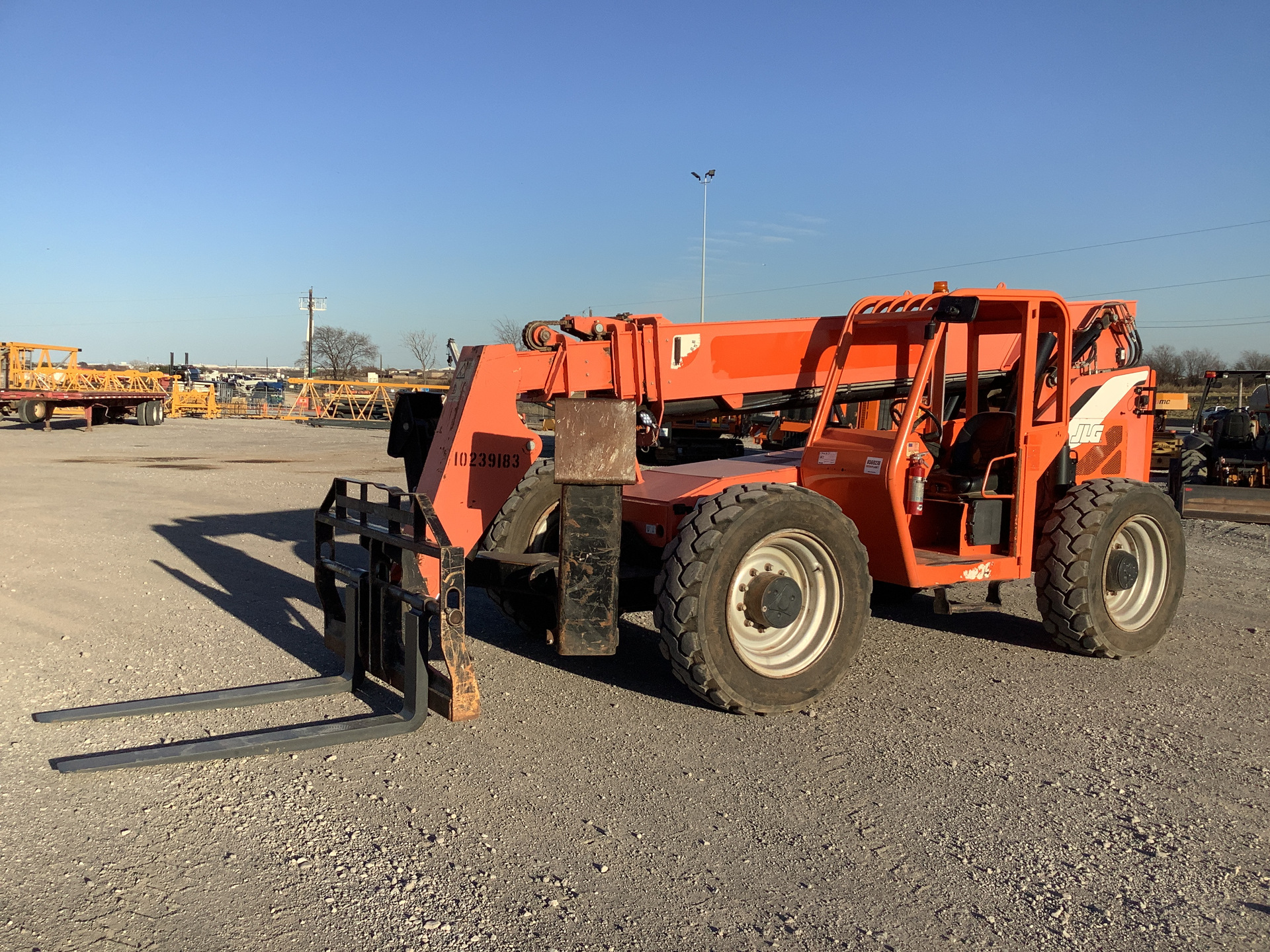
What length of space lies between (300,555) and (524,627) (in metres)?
4.10

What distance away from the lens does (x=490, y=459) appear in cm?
616

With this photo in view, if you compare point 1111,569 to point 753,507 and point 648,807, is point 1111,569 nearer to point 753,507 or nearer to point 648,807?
point 753,507

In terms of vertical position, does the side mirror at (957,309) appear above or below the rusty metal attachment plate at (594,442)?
above

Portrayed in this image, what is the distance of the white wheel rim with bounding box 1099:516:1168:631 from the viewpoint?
23.2 ft

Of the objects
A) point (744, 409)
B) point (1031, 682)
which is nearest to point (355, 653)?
point (744, 409)

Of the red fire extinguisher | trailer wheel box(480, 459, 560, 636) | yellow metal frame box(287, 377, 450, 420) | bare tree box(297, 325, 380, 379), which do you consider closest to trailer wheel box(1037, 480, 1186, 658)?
the red fire extinguisher

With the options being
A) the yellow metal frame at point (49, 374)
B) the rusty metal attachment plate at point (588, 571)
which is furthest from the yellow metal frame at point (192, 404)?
the rusty metal attachment plate at point (588, 571)

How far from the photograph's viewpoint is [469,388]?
6.04 metres

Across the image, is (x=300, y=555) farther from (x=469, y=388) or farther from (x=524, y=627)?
(x=469, y=388)

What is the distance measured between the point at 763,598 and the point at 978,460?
2.37m

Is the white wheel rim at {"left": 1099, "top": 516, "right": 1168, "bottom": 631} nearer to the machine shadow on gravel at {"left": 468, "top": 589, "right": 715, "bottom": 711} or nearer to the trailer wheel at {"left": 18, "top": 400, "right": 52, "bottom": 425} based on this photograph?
the machine shadow on gravel at {"left": 468, "top": 589, "right": 715, "bottom": 711}

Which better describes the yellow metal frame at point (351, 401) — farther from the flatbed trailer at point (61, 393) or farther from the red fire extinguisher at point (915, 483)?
the red fire extinguisher at point (915, 483)

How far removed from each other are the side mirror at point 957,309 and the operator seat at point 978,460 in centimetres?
105

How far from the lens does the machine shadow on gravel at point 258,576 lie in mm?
7073
